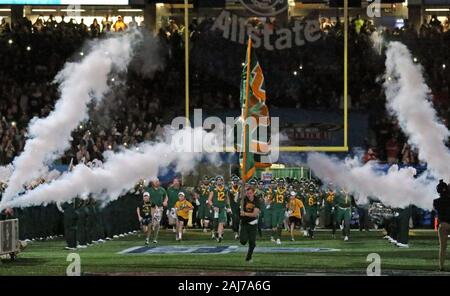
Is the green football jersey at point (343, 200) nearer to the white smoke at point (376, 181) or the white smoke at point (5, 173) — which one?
the white smoke at point (376, 181)

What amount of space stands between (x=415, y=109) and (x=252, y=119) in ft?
31.7

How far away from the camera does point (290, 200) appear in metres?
28.5

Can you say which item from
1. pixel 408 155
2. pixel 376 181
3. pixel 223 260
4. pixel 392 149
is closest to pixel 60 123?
pixel 223 260

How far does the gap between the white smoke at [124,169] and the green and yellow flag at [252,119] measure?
11.4ft

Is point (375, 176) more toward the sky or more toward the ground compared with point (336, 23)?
more toward the ground

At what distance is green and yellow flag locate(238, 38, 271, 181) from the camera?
2138 centimetres

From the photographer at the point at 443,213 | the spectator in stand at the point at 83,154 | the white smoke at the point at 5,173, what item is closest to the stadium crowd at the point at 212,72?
the spectator in stand at the point at 83,154

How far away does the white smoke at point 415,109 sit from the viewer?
28.6m

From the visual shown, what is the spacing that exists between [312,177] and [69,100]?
913cm

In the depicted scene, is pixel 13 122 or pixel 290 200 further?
pixel 13 122

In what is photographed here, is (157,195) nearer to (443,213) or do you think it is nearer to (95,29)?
(443,213)

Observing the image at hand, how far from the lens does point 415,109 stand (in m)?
31.1
